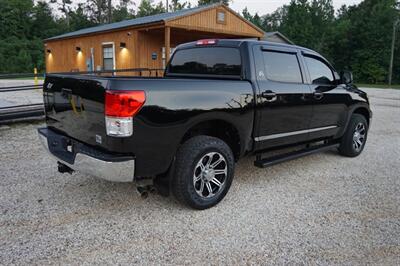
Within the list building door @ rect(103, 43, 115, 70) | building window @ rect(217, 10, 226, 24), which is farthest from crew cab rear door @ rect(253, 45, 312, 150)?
building door @ rect(103, 43, 115, 70)

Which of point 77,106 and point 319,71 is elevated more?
point 319,71

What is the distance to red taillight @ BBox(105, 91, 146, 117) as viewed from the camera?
262 centimetres

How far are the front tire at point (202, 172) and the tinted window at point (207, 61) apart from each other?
98 centimetres

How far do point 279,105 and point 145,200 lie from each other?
1.97 m

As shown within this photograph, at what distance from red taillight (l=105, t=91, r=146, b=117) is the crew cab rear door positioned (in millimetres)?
1590

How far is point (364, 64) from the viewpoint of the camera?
3903cm

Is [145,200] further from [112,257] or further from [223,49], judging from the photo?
[223,49]

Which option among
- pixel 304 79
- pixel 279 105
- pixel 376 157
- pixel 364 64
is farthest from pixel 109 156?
pixel 364 64

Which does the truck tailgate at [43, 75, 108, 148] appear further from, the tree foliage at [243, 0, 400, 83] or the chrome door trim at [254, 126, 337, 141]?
the tree foliage at [243, 0, 400, 83]

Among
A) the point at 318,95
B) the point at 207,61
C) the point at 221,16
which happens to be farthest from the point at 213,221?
the point at 221,16

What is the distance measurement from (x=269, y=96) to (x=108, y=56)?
52.8 feet

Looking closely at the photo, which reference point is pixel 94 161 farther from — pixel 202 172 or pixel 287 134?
pixel 287 134

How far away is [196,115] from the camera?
3.13 meters

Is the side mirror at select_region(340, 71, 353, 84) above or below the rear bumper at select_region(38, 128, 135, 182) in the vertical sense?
above
